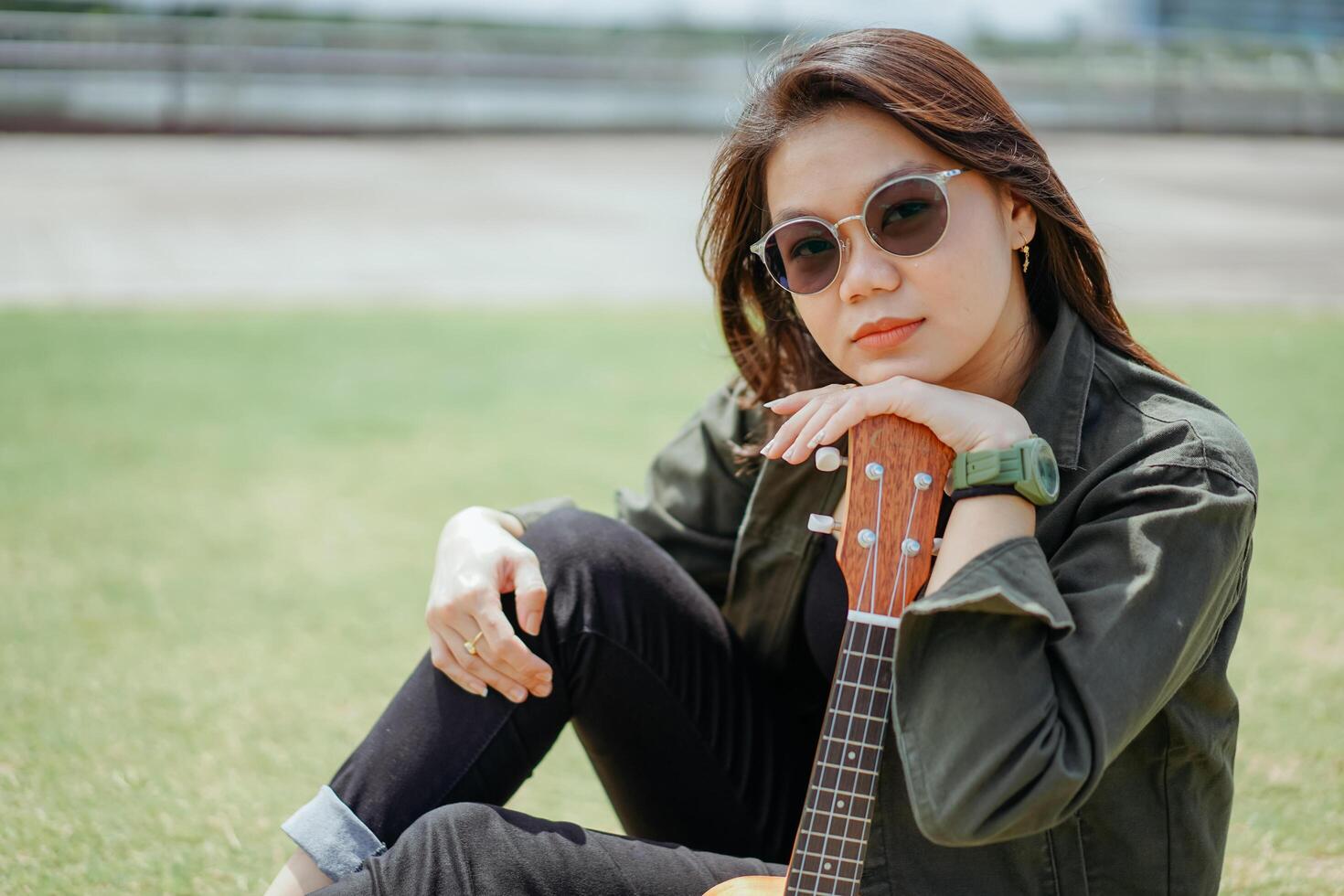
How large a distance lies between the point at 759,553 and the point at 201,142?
1557cm

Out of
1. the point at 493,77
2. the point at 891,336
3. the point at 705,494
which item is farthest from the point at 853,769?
the point at 493,77

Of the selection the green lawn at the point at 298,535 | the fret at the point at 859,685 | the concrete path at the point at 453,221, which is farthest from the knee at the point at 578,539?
the concrete path at the point at 453,221

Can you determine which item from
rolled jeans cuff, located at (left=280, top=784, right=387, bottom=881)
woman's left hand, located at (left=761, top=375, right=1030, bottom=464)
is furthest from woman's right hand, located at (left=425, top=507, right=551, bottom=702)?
woman's left hand, located at (left=761, top=375, right=1030, bottom=464)

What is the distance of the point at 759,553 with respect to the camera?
2.15 m

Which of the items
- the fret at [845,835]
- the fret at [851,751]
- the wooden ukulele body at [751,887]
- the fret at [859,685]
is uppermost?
the fret at [859,685]

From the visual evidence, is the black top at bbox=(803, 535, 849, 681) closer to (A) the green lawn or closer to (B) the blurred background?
(B) the blurred background

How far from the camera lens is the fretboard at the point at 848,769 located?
60.9 inches

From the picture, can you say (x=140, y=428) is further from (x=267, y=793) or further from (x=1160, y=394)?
(x=1160, y=394)

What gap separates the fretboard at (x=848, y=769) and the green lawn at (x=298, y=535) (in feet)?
4.20

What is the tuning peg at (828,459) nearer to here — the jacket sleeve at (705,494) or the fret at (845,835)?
the fret at (845,835)

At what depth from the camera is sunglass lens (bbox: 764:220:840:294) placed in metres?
1.76

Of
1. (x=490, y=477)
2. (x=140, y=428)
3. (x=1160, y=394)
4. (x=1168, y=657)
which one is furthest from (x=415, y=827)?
(x=140, y=428)

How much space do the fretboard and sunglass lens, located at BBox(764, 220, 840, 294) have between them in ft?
1.67

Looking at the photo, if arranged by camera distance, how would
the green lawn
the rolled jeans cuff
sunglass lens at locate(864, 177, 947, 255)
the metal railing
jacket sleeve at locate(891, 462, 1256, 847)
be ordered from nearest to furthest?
jacket sleeve at locate(891, 462, 1256, 847), sunglass lens at locate(864, 177, 947, 255), the rolled jeans cuff, the green lawn, the metal railing
